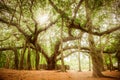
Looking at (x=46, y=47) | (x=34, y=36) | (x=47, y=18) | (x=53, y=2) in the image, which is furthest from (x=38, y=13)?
(x=46, y=47)

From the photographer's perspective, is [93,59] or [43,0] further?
[93,59]

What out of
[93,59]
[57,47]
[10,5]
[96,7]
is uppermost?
[10,5]

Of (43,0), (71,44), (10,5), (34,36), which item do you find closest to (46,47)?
(71,44)

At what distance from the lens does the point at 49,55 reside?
15.6 metres

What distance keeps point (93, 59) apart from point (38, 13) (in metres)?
4.56

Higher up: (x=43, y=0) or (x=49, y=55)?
(x=43, y=0)

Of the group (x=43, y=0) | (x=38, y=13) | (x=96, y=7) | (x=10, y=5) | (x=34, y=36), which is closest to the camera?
(x=96, y=7)

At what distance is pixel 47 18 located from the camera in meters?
11.5

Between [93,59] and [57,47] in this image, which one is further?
[57,47]

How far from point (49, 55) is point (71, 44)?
6.89 ft

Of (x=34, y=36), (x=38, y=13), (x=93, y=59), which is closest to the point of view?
(x=93, y=59)

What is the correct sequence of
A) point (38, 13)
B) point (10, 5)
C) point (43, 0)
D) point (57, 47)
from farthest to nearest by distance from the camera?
1. point (57, 47)
2. point (38, 13)
3. point (10, 5)
4. point (43, 0)

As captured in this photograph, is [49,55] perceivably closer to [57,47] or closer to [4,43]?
[57,47]

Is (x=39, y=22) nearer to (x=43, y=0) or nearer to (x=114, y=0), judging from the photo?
(x=43, y=0)
